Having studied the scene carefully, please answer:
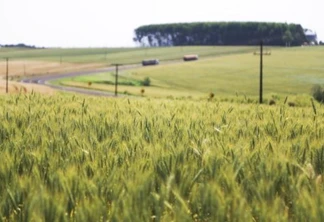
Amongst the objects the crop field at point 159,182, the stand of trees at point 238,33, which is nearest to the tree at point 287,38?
the stand of trees at point 238,33

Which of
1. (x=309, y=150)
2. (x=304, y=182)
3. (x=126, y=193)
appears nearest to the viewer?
(x=126, y=193)

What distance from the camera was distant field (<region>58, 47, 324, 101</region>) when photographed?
7438 centimetres

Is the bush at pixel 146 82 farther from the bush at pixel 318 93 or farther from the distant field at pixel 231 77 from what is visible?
the bush at pixel 318 93

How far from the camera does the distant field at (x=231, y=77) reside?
74375 millimetres

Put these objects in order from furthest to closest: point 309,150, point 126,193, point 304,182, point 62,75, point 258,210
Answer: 1. point 62,75
2. point 309,150
3. point 304,182
4. point 126,193
5. point 258,210

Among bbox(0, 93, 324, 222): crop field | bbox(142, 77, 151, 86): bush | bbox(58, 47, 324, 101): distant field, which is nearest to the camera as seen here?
bbox(0, 93, 324, 222): crop field

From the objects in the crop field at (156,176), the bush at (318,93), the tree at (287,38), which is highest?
the tree at (287,38)

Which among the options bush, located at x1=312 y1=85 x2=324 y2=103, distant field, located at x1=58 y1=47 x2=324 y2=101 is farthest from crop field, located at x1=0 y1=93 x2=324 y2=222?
distant field, located at x1=58 y1=47 x2=324 y2=101

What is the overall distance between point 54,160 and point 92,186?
2.85ft

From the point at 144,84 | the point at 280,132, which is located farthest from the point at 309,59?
the point at 280,132

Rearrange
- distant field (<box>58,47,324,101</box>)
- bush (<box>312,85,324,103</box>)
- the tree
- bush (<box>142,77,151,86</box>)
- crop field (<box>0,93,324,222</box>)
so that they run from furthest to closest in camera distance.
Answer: the tree → bush (<box>142,77,151,86</box>) → distant field (<box>58,47,324,101</box>) → bush (<box>312,85,324,103</box>) → crop field (<box>0,93,324,222</box>)

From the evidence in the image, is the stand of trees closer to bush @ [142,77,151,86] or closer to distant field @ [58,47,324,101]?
distant field @ [58,47,324,101]

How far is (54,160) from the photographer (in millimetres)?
3328

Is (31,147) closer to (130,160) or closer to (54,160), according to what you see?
(54,160)
